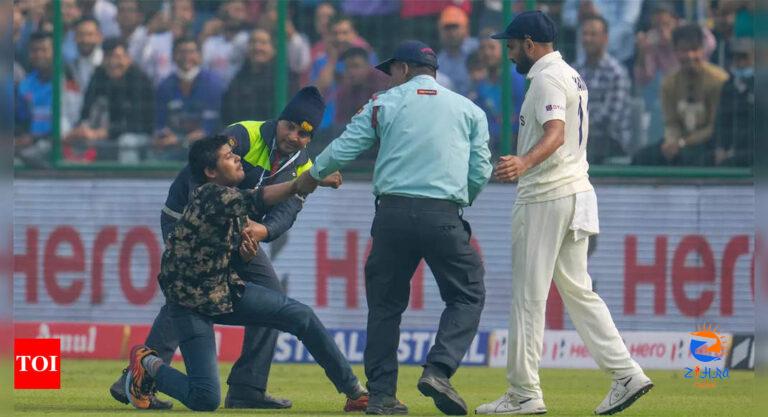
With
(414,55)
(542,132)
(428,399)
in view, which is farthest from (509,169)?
(428,399)

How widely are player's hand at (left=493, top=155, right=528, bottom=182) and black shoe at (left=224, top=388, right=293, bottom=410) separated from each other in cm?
216

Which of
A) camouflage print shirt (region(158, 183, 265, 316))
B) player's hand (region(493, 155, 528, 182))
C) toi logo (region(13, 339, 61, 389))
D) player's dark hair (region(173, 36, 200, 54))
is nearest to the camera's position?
player's hand (region(493, 155, 528, 182))

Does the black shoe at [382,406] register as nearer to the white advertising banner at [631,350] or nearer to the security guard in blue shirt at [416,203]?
the security guard in blue shirt at [416,203]

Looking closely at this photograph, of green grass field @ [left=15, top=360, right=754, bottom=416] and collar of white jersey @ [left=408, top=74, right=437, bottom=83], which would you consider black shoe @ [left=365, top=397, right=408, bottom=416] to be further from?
collar of white jersey @ [left=408, top=74, right=437, bottom=83]

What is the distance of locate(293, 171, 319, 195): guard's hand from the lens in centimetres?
830

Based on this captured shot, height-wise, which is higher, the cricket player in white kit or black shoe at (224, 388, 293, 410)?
the cricket player in white kit

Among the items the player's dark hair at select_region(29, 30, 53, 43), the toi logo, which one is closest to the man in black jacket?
the player's dark hair at select_region(29, 30, 53, 43)

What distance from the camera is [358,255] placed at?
14.4 m

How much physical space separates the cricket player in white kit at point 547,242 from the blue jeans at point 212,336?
1.05 metres

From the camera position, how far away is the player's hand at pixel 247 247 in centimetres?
847

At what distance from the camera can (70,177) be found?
14.8m

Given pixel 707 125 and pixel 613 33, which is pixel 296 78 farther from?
pixel 707 125

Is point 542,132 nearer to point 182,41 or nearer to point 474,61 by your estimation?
point 474,61

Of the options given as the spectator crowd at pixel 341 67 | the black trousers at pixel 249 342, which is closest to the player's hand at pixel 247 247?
the black trousers at pixel 249 342
